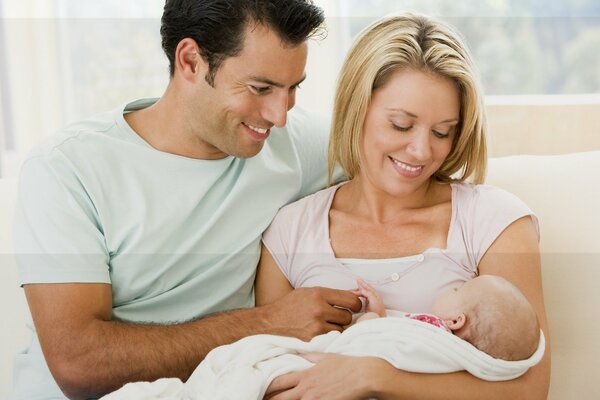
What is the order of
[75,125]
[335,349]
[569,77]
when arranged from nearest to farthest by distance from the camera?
[335,349] → [75,125] → [569,77]

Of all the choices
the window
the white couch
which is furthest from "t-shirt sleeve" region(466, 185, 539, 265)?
the window

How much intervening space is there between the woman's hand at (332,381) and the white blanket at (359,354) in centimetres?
2

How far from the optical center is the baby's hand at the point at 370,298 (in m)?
1.98

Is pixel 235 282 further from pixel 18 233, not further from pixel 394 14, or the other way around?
pixel 394 14

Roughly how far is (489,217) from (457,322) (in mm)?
295

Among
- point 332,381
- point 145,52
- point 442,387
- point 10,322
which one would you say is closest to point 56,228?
point 10,322

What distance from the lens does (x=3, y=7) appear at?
3840 millimetres

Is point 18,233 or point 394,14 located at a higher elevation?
point 394,14

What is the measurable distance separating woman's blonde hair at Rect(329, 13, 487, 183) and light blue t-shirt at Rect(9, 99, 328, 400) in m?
0.25

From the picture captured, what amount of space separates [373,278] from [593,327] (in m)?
0.57

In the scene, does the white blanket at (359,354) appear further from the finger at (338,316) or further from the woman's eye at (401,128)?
the woman's eye at (401,128)

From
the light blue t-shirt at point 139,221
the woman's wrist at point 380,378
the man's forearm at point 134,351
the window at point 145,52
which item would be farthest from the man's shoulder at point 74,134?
the window at point 145,52

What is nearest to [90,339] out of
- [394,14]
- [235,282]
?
[235,282]

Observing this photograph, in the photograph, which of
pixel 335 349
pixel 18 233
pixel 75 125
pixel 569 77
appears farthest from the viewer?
pixel 569 77
